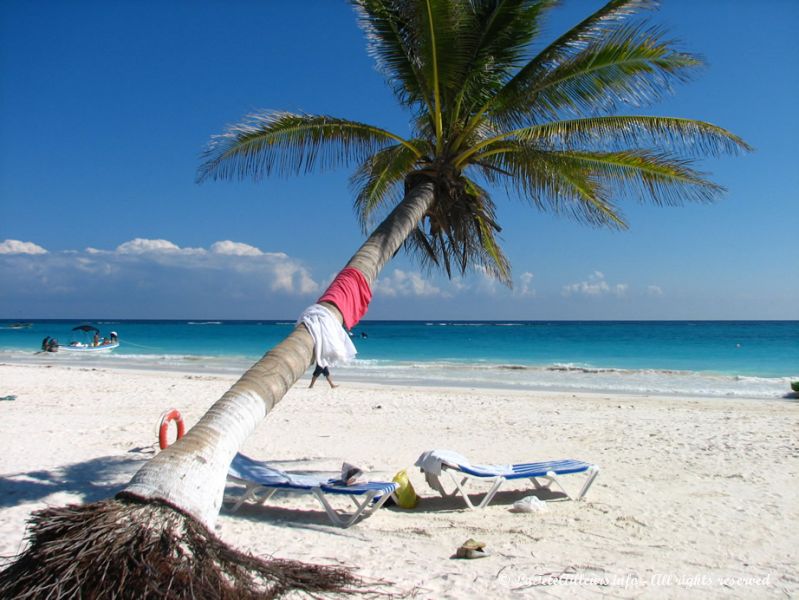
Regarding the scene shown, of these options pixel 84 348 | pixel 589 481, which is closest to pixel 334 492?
pixel 589 481

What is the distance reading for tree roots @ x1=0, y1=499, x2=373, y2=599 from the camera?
2.67 meters

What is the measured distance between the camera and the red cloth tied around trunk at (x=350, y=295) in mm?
4539

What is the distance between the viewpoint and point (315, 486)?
520 cm

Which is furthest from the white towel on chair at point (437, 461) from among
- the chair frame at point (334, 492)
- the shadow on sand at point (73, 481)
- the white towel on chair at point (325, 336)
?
the shadow on sand at point (73, 481)

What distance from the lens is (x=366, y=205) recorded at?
8.38 m

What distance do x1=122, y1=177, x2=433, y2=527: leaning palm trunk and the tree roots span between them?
0.31ft

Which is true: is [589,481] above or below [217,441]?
below

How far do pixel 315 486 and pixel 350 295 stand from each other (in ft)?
5.94

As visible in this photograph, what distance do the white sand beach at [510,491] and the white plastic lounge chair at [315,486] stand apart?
15 cm

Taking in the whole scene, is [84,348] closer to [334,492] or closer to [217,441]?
[334,492]

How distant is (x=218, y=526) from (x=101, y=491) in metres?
1.66

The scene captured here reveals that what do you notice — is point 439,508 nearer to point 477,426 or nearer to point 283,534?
point 283,534

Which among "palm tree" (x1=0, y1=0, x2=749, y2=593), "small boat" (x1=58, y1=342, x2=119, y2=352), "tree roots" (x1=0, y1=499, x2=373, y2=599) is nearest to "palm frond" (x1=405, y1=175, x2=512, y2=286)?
"palm tree" (x1=0, y1=0, x2=749, y2=593)

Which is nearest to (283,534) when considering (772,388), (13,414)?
(13,414)
